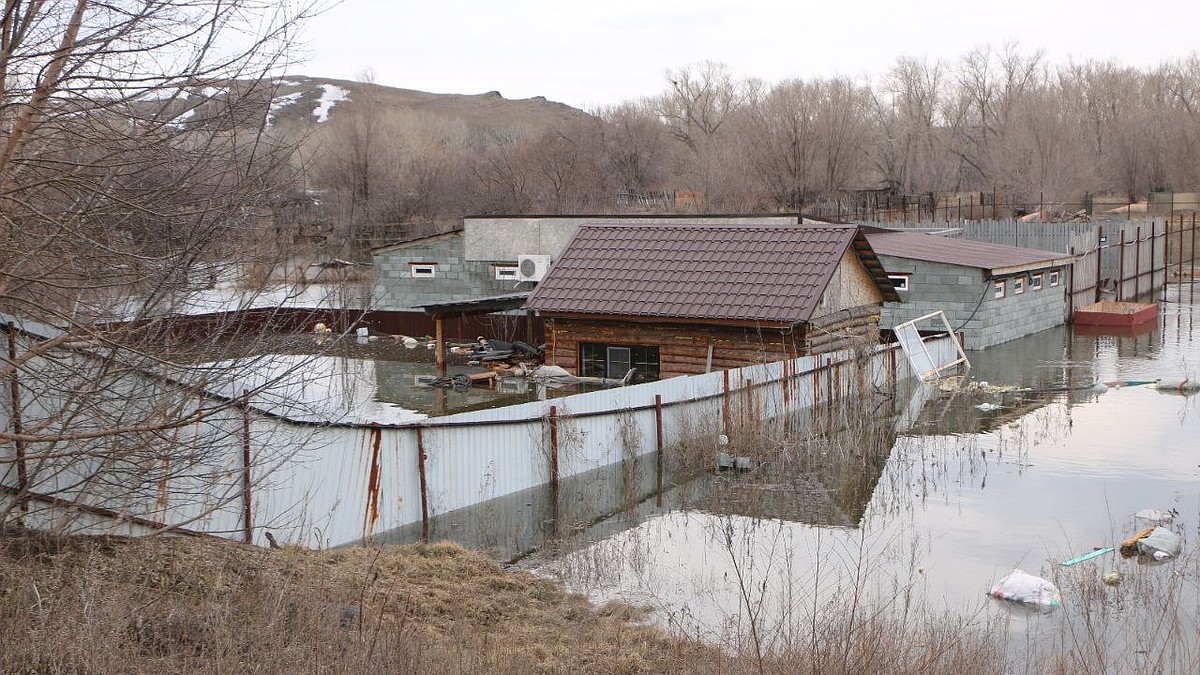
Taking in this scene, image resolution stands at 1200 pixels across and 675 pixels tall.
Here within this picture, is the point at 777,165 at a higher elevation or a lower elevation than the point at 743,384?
higher

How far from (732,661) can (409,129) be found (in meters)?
94.4

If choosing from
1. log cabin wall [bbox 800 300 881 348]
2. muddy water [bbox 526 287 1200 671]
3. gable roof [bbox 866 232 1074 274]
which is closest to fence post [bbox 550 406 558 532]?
muddy water [bbox 526 287 1200 671]

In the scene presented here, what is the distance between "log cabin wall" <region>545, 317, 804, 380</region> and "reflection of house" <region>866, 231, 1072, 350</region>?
895 cm

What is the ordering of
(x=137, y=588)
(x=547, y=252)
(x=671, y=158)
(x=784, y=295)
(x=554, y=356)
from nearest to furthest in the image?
1. (x=137, y=588)
2. (x=784, y=295)
3. (x=554, y=356)
4. (x=547, y=252)
5. (x=671, y=158)

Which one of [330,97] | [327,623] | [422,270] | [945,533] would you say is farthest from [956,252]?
[330,97]

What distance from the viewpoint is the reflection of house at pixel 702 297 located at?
20.9 meters

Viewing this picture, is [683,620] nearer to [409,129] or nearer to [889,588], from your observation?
[889,588]

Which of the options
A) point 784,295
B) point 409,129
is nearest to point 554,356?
point 784,295

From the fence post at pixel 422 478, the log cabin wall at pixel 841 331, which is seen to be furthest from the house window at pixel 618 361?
the fence post at pixel 422 478

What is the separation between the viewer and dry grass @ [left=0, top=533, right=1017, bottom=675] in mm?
6629

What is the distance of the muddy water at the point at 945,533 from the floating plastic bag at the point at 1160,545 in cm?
21

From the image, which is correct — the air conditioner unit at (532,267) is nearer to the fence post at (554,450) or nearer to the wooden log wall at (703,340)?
the wooden log wall at (703,340)

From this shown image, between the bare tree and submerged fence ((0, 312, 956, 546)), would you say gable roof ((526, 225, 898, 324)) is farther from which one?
the bare tree

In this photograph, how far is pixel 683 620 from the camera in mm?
10188
